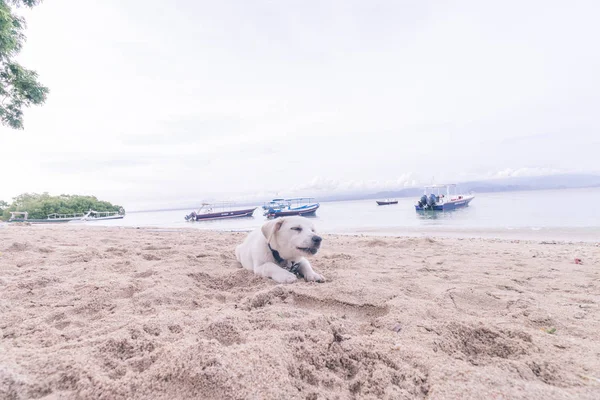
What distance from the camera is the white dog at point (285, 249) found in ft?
9.73

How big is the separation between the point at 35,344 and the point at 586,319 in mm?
3432

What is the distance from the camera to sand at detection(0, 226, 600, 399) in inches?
42.8

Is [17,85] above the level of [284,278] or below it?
above

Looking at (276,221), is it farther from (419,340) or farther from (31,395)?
(31,395)

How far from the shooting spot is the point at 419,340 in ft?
4.88

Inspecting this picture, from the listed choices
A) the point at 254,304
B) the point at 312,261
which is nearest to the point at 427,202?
the point at 312,261

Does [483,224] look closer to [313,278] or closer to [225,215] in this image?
[313,278]

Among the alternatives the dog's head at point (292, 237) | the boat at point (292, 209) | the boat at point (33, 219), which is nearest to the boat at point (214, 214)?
the boat at point (292, 209)

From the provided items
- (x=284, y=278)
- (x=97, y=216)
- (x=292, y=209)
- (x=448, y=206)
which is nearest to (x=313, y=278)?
(x=284, y=278)

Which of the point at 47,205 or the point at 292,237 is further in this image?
the point at 47,205

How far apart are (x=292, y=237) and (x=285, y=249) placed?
6.6 inches

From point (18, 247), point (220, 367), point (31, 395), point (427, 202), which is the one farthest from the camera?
point (427, 202)

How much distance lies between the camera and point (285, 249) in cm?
310

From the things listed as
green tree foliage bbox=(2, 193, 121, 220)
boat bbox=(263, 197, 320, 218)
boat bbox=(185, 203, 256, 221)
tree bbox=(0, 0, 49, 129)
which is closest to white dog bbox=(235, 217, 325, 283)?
tree bbox=(0, 0, 49, 129)
